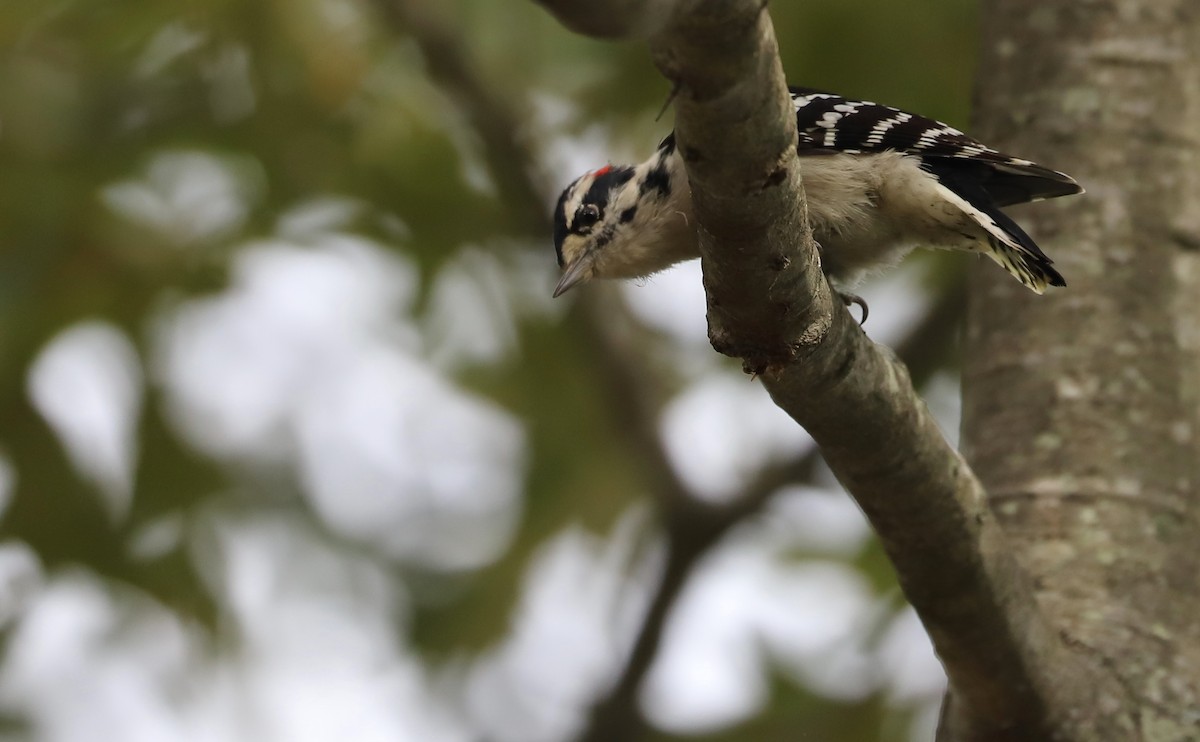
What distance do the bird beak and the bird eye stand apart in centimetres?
10

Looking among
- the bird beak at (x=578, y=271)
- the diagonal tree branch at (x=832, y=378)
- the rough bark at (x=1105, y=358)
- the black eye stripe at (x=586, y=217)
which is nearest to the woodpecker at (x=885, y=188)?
the bird beak at (x=578, y=271)

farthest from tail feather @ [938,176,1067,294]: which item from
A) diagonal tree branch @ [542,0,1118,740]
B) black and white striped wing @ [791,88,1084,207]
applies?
diagonal tree branch @ [542,0,1118,740]

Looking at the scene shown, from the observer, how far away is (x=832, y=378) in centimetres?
277

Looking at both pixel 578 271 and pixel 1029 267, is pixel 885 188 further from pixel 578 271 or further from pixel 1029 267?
pixel 578 271

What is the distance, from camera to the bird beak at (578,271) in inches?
184

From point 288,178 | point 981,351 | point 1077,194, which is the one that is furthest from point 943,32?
point 288,178

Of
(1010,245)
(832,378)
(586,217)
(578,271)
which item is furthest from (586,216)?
(832,378)

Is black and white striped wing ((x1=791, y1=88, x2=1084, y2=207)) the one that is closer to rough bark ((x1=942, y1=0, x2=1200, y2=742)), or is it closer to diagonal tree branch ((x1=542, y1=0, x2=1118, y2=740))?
rough bark ((x1=942, y1=0, x2=1200, y2=742))

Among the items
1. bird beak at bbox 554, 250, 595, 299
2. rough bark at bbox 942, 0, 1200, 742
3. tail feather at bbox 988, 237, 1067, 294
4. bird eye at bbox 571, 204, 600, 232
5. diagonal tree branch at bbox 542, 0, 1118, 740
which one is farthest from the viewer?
bird eye at bbox 571, 204, 600, 232

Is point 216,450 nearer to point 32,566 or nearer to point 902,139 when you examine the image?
point 32,566

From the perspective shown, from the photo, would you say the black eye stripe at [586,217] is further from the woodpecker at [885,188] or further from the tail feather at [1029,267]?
the tail feather at [1029,267]

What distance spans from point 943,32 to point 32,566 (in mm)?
3863

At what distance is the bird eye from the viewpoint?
480cm

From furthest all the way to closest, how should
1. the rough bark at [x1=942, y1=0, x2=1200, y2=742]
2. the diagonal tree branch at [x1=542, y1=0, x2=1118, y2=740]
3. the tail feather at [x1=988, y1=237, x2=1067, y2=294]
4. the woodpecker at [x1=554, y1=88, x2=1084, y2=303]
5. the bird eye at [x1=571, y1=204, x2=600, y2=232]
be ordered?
the bird eye at [x1=571, y1=204, x2=600, y2=232] → the woodpecker at [x1=554, y1=88, x2=1084, y2=303] → the rough bark at [x1=942, y1=0, x2=1200, y2=742] → the tail feather at [x1=988, y1=237, x2=1067, y2=294] → the diagonal tree branch at [x1=542, y1=0, x2=1118, y2=740]
